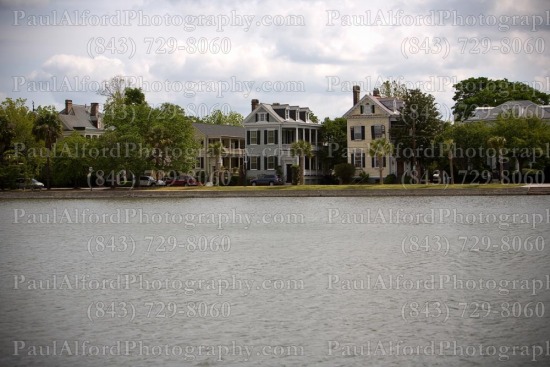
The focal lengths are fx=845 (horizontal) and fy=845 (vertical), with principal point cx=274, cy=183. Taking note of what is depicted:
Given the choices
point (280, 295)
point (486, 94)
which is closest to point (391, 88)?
point (486, 94)

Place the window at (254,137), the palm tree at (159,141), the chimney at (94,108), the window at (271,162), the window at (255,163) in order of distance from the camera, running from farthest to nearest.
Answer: the chimney at (94,108) < the window at (254,137) < the window at (255,163) < the window at (271,162) < the palm tree at (159,141)

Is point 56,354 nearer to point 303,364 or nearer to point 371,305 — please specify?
point 303,364

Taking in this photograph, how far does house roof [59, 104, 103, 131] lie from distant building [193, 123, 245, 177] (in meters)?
21.9

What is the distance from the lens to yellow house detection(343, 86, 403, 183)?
102 metres

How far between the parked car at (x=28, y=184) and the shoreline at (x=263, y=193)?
397cm

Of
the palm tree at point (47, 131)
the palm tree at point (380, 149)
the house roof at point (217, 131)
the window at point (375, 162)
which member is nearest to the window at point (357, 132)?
the window at point (375, 162)

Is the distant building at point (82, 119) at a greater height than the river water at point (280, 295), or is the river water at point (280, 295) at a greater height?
the distant building at point (82, 119)

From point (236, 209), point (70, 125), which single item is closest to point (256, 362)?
point (236, 209)

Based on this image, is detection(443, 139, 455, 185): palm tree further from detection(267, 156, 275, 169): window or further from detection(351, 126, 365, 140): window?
detection(267, 156, 275, 169): window

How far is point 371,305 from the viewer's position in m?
25.0

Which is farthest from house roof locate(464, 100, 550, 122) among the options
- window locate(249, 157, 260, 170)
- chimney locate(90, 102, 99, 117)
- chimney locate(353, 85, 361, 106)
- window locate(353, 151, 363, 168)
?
chimney locate(90, 102, 99, 117)

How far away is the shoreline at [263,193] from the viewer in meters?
80.4

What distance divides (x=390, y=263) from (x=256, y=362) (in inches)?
643

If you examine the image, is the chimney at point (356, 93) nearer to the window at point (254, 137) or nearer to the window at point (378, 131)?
the window at point (378, 131)
